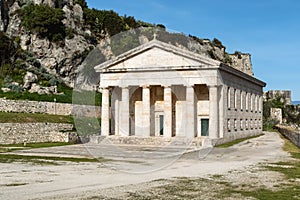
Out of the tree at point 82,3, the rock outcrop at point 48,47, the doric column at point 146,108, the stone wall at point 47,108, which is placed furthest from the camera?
the tree at point 82,3

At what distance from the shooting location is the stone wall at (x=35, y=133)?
115ft

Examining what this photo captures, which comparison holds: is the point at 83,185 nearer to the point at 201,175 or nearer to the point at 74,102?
the point at 201,175

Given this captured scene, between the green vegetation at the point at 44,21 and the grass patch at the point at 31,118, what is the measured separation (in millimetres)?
30028

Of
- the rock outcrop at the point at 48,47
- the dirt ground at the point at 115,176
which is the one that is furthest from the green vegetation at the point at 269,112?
the dirt ground at the point at 115,176

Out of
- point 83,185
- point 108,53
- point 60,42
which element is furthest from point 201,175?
point 108,53

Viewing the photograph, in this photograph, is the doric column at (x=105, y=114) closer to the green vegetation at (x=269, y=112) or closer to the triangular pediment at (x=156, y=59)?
the triangular pediment at (x=156, y=59)

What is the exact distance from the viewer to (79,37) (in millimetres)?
76562

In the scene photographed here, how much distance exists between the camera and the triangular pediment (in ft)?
128

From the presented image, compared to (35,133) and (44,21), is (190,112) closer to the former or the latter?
(35,133)

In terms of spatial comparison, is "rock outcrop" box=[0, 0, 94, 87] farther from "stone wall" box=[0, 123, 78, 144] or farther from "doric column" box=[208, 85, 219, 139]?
"doric column" box=[208, 85, 219, 139]

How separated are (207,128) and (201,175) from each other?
2338 centimetres

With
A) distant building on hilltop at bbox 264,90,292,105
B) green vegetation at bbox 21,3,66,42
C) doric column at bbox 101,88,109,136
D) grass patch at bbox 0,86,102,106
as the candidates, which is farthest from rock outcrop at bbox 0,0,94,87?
distant building on hilltop at bbox 264,90,292,105

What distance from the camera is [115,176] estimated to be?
59.2ft

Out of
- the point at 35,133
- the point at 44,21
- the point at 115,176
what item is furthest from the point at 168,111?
the point at 44,21
